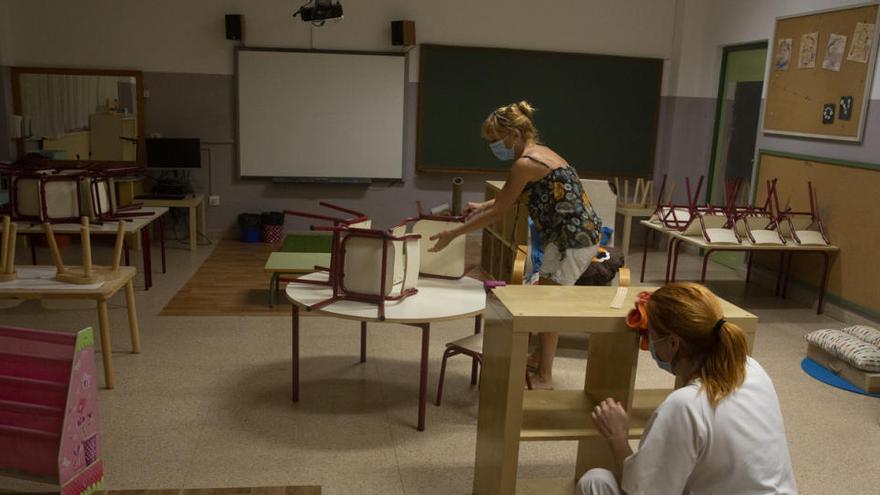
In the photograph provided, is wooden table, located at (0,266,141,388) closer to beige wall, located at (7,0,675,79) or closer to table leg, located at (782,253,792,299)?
beige wall, located at (7,0,675,79)

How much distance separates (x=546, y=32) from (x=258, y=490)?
6217 millimetres

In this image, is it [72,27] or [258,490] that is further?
[72,27]

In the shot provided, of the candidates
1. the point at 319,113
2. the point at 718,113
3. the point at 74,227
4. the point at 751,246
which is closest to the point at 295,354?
the point at 74,227

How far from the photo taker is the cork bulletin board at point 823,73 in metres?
5.29

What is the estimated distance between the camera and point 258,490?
2750 millimetres

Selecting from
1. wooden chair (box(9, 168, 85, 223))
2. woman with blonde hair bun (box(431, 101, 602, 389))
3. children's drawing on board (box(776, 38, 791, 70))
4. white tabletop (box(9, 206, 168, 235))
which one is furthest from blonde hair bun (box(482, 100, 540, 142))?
children's drawing on board (box(776, 38, 791, 70))

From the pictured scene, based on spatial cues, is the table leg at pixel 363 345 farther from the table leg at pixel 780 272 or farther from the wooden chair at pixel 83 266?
the table leg at pixel 780 272

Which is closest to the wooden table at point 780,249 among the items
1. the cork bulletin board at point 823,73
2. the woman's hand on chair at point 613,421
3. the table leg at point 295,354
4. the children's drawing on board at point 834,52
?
the cork bulletin board at point 823,73

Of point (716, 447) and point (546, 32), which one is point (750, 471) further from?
point (546, 32)

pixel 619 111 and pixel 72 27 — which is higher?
pixel 72 27

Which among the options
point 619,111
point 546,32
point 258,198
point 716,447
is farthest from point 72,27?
point 716,447

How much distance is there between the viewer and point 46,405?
99.0 inches

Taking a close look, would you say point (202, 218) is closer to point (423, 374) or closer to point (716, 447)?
point (423, 374)

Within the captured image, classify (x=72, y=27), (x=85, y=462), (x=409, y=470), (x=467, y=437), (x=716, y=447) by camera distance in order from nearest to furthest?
(x=716, y=447)
(x=85, y=462)
(x=409, y=470)
(x=467, y=437)
(x=72, y=27)
